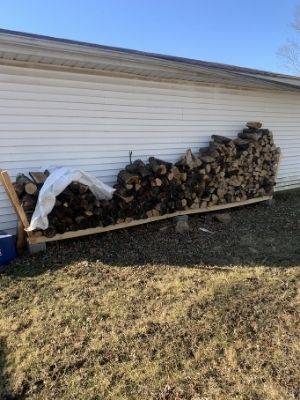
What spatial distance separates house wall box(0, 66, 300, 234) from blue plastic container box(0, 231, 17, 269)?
591 mm

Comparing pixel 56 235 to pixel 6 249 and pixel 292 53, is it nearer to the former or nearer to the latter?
pixel 6 249

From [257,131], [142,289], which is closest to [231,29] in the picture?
[257,131]

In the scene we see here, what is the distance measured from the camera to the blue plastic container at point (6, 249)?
13.8 feet

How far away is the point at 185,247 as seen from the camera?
4867mm

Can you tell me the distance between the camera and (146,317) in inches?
123

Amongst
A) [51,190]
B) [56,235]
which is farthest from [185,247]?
[51,190]

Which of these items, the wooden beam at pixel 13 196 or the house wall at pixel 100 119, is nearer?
the wooden beam at pixel 13 196

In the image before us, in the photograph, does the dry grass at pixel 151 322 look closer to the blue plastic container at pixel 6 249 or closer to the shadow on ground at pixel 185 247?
the shadow on ground at pixel 185 247

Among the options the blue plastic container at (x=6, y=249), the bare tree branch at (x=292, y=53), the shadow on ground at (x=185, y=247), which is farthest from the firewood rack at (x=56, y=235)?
the bare tree branch at (x=292, y=53)

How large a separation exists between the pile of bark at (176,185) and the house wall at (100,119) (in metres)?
0.32

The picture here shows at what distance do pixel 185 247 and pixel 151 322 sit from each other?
1938 mm

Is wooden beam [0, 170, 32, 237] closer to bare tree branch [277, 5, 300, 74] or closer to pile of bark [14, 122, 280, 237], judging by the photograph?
pile of bark [14, 122, 280, 237]

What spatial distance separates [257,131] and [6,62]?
4910 millimetres

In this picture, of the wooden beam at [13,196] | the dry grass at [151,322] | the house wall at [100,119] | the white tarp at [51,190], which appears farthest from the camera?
the house wall at [100,119]
